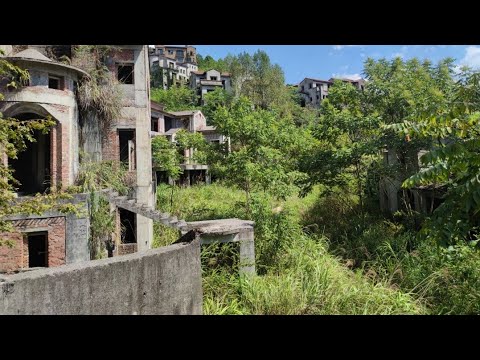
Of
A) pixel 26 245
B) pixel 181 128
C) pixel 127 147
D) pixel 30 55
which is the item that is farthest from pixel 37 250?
pixel 181 128

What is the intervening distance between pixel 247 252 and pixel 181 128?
20112 mm

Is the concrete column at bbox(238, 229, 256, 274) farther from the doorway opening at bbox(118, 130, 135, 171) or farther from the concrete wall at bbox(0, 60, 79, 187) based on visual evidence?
the doorway opening at bbox(118, 130, 135, 171)

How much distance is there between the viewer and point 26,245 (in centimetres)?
1010

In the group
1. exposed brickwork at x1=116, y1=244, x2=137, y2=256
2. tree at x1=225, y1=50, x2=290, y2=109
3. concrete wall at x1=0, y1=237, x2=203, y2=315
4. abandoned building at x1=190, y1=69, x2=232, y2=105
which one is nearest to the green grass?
concrete wall at x1=0, y1=237, x2=203, y2=315

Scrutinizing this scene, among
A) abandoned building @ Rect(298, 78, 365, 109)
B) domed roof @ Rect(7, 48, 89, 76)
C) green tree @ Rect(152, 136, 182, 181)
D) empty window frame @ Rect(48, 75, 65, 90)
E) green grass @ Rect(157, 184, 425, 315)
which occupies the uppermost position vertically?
abandoned building @ Rect(298, 78, 365, 109)

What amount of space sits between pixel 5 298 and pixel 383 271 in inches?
301

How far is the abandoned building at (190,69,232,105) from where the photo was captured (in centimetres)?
4562

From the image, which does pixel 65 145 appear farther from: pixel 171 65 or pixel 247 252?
pixel 171 65

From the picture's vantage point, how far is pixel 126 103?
41.3 feet

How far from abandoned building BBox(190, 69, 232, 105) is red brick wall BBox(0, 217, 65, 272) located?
3632 centimetres

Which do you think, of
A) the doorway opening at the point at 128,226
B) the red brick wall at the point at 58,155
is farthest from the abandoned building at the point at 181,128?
the red brick wall at the point at 58,155
